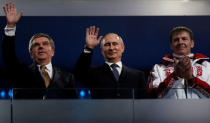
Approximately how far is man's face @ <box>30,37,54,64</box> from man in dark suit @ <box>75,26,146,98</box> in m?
0.34

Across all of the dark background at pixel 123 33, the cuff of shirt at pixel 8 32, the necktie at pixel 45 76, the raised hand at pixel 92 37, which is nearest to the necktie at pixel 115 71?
the dark background at pixel 123 33

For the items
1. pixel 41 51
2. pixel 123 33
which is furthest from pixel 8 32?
pixel 123 33

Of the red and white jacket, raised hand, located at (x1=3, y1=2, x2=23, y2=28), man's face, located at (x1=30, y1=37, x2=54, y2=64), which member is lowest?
the red and white jacket

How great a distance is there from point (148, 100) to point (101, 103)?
1.06 feet

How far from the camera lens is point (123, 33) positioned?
5000mm

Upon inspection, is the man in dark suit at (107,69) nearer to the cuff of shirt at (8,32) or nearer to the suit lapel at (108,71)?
the suit lapel at (108,71)

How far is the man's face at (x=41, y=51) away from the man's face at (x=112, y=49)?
0.61 meters

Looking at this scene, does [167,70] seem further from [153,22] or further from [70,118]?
[70,118]

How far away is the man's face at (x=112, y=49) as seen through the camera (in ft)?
15.3

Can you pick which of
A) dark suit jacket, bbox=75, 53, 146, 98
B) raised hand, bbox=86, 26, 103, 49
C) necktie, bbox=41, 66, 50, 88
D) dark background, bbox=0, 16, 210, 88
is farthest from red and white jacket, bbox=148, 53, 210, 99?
necktie, bbox=41, 66, 50, 88

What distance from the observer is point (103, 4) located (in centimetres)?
517

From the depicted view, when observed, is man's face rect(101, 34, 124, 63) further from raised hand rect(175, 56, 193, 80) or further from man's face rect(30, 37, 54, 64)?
raised hand rect(175, 56, 193, 80)

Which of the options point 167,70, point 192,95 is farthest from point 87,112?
point 167,70

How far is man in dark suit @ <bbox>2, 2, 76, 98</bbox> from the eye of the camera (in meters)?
4.53
